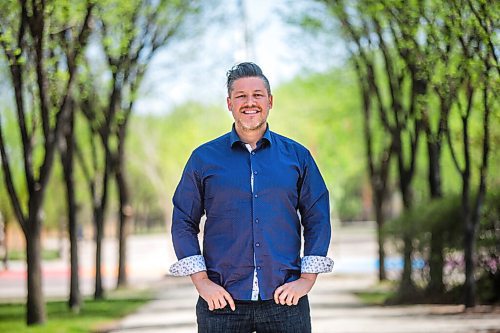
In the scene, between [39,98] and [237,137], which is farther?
[39,98]

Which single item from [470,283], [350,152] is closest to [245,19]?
[470,283]

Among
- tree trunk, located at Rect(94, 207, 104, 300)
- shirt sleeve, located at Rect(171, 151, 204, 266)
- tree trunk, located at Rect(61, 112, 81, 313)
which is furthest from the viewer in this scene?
tree trunk, located at Rect(94, 207, 104, 300)

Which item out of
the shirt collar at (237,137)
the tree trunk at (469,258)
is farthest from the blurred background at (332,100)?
the shirt collar at (237,137)

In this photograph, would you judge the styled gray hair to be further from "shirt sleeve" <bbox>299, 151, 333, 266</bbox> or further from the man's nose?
"shirt sleeve" <bbox>299, 151, 333, 266</bbox>

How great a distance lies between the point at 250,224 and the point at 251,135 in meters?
0.36

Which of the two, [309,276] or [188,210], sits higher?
[188,210]

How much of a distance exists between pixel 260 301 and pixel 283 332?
14 cm

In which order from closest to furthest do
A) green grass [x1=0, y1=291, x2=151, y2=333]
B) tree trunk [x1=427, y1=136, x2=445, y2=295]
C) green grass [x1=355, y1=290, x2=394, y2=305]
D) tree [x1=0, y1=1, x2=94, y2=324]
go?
tree [x1=0, y1=1, x2=94, y2=324], green grass [x1=0, y1=291, x2=151, y2=333], tree trunk [x1=427, y1=136, x2=445, y2=295], green grass [x1=355, y1=290, x2=394, y2=305]

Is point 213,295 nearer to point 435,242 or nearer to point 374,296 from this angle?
point 435,242

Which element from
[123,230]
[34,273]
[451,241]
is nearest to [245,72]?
[34,273]

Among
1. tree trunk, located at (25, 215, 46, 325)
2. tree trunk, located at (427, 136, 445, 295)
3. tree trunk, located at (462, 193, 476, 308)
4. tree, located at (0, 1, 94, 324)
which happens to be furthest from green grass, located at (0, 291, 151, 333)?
tree trunk, located at (462, 193, 476, 308)

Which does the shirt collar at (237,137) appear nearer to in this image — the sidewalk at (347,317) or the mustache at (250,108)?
the mustache at (250,108)

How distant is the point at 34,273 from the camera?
1414 centimetres

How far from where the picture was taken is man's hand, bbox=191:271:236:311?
12.7ft
